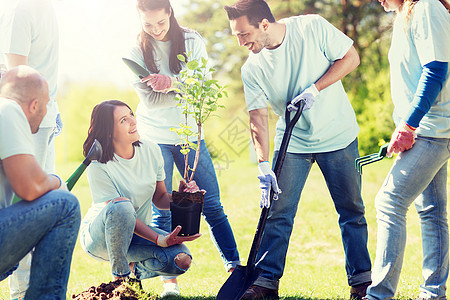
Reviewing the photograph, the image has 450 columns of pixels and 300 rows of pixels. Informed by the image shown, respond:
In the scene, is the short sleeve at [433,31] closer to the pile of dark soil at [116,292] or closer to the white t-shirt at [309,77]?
the white t-shirt at [309,77]

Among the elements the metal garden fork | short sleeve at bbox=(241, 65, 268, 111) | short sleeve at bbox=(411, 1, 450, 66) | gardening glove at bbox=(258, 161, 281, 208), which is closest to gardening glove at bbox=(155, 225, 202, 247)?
gardening glove at bbox=(258, 161, 281, 208)

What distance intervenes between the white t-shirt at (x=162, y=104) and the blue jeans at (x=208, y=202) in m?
0.07

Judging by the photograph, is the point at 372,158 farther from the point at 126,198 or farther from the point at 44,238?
the point at 44,238

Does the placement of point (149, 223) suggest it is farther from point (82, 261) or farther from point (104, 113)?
point (82, 261)

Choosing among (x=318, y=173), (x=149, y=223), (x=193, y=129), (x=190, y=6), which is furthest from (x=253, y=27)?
(x=190, y=6)

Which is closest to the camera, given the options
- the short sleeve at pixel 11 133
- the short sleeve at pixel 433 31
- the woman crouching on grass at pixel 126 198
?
the short sleeve at pixel 11 133

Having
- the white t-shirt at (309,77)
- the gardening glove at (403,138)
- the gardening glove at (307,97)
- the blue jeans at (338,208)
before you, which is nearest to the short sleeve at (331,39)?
the white t-shirt at (309,77)

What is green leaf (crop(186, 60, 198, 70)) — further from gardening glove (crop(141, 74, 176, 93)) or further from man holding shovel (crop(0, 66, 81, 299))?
man holding shovel (crop(0, 66, 81, 299))

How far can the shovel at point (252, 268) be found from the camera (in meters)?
2.72

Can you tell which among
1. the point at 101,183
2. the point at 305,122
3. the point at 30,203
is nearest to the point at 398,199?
the point at 305,122

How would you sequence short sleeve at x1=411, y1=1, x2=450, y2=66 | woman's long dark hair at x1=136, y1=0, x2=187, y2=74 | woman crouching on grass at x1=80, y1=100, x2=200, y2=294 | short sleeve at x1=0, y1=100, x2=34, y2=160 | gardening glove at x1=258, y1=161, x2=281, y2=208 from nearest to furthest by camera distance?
short sleeve at x1=0, y1=100, x2=34, y2=160 < short sleeve at x1=411, y1=1, x2=450, y2=66 < woman crouching on grass at x1=80, y1=100, x2=200, y2=294 < gardening glove at x1=258, y1=161, x2=281, y2=208 < woman's long dark hair at x1=136, y1=0, x2=187, y2=74

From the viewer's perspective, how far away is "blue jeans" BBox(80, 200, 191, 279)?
254cm

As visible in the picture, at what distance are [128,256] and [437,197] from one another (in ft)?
5.07

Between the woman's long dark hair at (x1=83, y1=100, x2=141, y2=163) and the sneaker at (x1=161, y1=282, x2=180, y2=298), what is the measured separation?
0.88 meters
